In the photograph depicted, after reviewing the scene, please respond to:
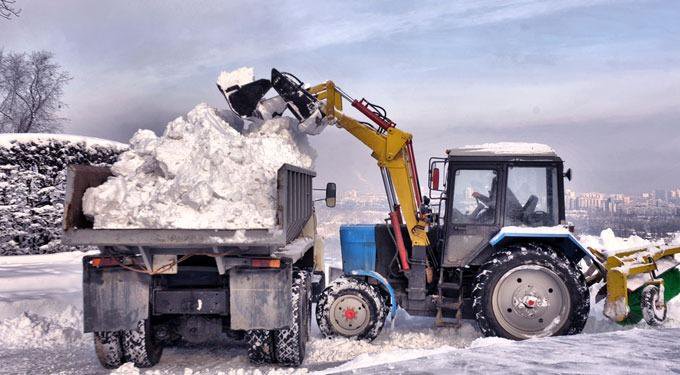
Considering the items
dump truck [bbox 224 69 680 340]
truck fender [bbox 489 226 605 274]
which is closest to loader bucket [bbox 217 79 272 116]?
dump truck [bbox 224 69 680 340]

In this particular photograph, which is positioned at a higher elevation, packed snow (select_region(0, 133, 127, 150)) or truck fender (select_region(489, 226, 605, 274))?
packed snow (select_region(0, 133, 127, 150))

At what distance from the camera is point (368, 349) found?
7523mm

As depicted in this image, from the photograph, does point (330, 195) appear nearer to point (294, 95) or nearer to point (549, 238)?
point (294, 95)

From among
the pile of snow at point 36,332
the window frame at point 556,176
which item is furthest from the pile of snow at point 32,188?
the window frame at point 556,176

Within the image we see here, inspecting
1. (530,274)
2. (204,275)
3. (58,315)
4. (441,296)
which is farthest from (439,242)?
(58,315)

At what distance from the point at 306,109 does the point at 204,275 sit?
281cm

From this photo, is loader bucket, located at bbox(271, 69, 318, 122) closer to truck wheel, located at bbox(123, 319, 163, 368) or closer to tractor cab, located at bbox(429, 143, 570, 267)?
tractor cab, located at bbox(429, 143, 570, 267)

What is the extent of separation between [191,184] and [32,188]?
10266 millimetres

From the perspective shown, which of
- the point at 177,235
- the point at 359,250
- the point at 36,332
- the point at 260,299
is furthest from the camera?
the point at 359,250

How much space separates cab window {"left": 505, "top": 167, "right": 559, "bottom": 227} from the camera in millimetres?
8070

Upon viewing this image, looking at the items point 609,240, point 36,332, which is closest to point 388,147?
point 36,332

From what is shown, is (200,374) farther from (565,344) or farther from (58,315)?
(58,315)

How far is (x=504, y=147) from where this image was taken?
8.21m

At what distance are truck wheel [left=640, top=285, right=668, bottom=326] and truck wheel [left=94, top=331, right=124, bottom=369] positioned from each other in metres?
6.43
